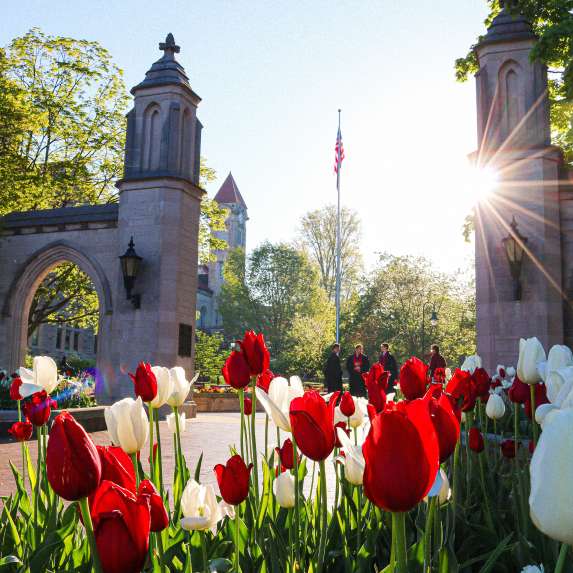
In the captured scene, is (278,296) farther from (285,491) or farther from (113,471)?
(113,471)

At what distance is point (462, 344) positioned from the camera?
1398 inches

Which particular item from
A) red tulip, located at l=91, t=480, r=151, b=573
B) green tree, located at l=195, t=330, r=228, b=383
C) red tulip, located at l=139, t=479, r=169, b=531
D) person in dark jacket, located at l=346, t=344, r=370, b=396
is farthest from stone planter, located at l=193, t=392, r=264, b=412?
red tulip, located at l=91, t=480, r=151, b=573

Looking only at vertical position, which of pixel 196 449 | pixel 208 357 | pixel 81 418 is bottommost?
pixel 196 449

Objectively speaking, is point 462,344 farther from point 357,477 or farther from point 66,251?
point 357,477

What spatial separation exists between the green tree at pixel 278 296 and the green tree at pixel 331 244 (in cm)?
143

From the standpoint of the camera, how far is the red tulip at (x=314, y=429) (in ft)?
4.72

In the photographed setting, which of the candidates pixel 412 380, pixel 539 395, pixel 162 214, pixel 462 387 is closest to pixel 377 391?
pixel 412 380

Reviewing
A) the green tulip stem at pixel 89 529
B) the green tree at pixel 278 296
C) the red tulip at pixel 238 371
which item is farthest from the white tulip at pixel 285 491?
the green tree at pixel 278 296

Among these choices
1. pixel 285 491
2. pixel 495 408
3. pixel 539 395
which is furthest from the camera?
pixel 495 408

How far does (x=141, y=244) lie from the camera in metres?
16.0

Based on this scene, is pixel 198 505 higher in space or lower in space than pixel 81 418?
higher

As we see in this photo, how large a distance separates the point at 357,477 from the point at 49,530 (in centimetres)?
122

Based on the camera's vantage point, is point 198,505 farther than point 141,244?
No

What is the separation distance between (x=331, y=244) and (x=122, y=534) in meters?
48.4
